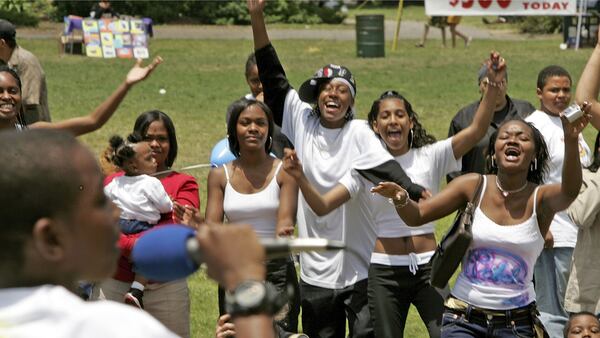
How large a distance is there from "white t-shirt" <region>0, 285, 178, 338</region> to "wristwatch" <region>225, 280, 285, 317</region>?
0.17 metres

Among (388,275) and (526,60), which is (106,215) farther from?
(526,60)

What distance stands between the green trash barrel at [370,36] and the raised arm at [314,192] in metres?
23.9

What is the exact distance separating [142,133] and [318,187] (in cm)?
128

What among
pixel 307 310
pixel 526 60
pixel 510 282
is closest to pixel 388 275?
pixel 307 310

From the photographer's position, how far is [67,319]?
2496 mm

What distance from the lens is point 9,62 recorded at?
10328 millimetres

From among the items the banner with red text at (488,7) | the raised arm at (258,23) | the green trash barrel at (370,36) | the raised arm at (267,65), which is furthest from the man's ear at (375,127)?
the banner with red text at (488,7)

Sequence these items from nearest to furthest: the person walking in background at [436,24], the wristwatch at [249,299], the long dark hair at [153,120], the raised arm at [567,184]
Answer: the wristwatch at [249,299], the raised arm at [567,184], the long dark hair at [153,120], the person walking in background at [436,24]

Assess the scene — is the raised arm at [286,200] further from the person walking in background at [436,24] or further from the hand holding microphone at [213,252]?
the person walking in background at [436,24]

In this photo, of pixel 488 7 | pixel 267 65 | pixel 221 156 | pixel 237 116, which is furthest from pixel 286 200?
pixel 488 7

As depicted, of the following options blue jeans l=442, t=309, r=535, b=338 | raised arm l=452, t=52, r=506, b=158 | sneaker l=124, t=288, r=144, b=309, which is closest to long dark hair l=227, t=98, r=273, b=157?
sneaker l=124, t=288, r=144, b=309

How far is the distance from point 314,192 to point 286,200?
0.26 m

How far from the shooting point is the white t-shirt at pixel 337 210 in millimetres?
7625

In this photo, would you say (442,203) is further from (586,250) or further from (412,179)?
(586,250)
